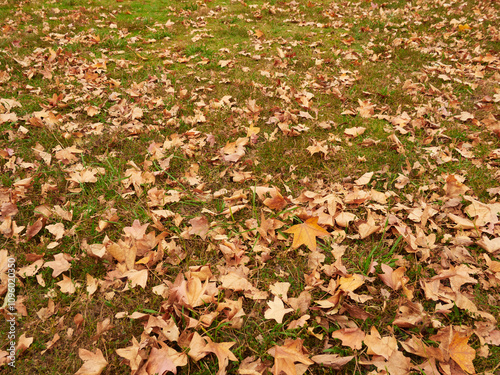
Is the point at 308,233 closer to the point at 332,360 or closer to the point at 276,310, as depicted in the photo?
the point at 276,310

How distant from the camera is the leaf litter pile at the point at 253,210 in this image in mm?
1717

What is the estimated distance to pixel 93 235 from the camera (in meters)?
2.33

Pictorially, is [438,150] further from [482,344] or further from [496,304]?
[482,344]

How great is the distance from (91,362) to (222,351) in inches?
30.3

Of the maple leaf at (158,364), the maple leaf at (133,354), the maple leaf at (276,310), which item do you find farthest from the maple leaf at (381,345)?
the maple leaf at (133,354)

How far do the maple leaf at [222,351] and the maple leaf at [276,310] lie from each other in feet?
0.97

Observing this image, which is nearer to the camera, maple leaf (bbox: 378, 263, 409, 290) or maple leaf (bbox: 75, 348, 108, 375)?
maple leaf (bbox: 75, 348, 108, 375)

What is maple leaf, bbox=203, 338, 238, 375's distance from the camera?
159 cm

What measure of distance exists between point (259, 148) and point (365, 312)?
1.94 meters

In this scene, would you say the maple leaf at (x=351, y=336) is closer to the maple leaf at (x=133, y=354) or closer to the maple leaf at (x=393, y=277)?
the maple leaf at (x=393, y=277)

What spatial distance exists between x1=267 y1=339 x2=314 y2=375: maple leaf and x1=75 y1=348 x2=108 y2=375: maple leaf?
98 cm

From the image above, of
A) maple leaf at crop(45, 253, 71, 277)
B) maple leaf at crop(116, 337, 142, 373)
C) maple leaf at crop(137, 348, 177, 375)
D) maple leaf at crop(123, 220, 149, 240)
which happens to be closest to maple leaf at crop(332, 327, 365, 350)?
maple leaf at crop(137, 348, 177, 375)

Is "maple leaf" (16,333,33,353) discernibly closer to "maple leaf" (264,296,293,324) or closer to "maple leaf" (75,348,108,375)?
"maple leaf" (75,348,108,375)

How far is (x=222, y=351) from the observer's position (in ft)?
5.36
